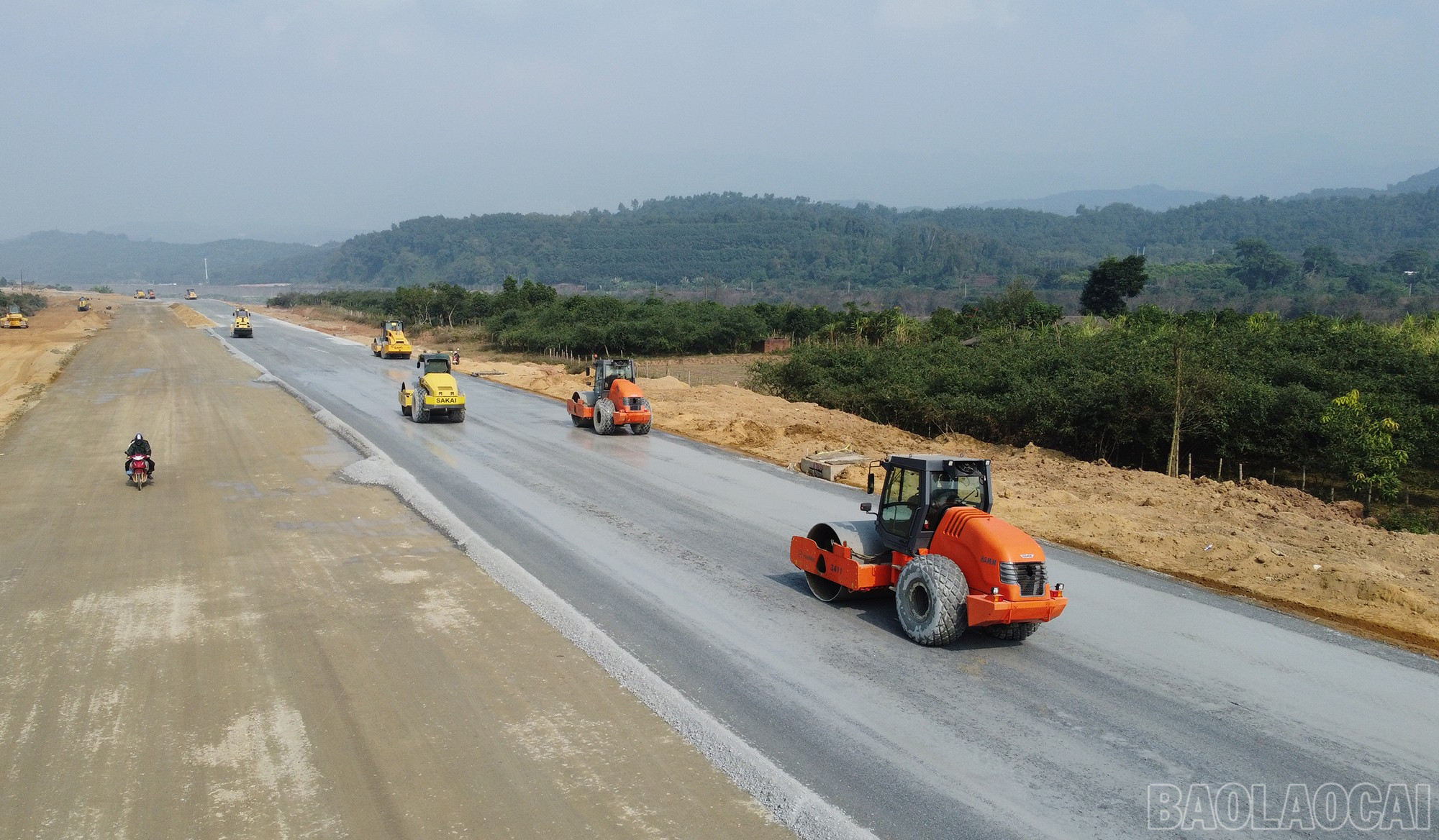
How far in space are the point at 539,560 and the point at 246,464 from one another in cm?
1123

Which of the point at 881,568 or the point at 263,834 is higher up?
the point at 881,568

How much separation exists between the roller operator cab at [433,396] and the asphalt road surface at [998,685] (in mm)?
12395

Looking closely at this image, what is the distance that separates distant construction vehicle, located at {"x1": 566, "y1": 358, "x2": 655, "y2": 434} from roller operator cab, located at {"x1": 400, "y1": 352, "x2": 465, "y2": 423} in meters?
3.52

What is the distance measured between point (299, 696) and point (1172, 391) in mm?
22037

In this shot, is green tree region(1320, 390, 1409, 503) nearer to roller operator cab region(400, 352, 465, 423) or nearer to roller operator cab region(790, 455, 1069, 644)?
roller operator cab region(790, 455, 1069, 644)

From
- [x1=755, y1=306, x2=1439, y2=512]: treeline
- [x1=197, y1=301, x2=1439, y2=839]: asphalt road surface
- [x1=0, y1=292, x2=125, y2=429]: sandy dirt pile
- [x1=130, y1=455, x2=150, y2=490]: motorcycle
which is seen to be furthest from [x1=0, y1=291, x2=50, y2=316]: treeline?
[x1=197, y1=301, x2=1439, y2=839]: asphalt road surface

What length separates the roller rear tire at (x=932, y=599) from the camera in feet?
34.1

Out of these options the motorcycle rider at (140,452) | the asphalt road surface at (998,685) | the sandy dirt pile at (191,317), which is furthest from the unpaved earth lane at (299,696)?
the sandy dirt pile at (191,317)

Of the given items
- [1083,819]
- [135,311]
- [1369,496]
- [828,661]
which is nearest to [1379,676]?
[1083,819]

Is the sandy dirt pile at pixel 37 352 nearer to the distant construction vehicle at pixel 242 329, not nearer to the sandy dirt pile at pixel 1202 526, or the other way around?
the distant construction vehicle at pixel 242 329

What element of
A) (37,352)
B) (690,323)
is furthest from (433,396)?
(690,323)

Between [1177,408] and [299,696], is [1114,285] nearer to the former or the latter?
[1177,408]

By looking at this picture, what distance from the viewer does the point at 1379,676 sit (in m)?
10.1

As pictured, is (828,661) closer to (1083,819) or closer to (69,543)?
(1083,819)
